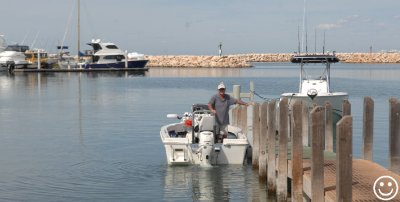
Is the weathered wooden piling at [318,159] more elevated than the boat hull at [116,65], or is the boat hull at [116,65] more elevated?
the boat hull at [116,65]

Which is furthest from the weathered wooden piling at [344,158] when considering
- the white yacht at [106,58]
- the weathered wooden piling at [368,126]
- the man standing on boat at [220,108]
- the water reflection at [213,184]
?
the white yacht at [106,58]

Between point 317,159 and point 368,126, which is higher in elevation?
point 368,126

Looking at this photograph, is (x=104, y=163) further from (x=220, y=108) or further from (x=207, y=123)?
(x=220, y=108)

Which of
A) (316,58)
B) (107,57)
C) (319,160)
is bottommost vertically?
(319,160)

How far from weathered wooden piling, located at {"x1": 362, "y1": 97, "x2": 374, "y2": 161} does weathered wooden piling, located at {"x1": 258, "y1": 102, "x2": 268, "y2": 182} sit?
88.0 inches

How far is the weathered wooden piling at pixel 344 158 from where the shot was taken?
9.12 m

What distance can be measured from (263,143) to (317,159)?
4.78 m

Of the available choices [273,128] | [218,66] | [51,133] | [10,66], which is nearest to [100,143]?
[51,133]

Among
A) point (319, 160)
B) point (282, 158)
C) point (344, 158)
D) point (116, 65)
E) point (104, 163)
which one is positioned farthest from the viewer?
point (116, 65)

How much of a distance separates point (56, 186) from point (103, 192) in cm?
142

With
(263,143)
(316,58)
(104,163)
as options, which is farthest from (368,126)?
(316,58)

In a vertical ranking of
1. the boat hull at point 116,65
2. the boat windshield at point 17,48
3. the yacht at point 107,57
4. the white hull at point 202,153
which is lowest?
the white hull at point 202,153

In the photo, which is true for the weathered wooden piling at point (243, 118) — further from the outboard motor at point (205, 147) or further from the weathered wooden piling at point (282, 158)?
the weathered wooden piling at point (282, 158)

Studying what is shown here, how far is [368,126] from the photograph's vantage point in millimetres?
14164
